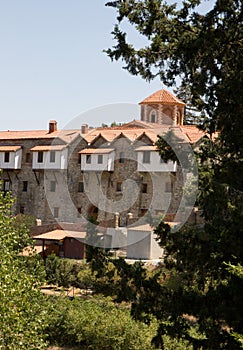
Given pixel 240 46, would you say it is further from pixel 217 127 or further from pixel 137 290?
pixel 137 290

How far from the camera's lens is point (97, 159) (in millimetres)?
40750

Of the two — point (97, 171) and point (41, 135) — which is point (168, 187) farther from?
point (41, 135)

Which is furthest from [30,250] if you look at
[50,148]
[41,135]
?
[41,135]

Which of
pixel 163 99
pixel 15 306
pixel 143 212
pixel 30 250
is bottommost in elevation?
pixel 15 306

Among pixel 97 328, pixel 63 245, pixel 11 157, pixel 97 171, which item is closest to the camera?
pixel 97 328

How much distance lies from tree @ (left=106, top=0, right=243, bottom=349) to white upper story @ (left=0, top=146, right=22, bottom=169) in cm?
3494

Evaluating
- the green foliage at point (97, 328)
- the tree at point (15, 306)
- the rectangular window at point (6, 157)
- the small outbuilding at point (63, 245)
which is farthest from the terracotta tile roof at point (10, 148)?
the tree at point (15, 306)

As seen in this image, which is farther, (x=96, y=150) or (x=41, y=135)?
(x=41, y=135)

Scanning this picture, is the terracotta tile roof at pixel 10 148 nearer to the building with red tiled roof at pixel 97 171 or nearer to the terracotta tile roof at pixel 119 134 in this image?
the building with red tiled roof at pixel 97 171

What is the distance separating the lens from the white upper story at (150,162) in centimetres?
3784

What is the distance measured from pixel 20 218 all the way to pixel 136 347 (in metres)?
24.4

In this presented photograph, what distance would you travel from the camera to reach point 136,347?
15117mm

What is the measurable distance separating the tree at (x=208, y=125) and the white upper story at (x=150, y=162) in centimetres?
2671

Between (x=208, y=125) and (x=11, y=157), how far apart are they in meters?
35.3
